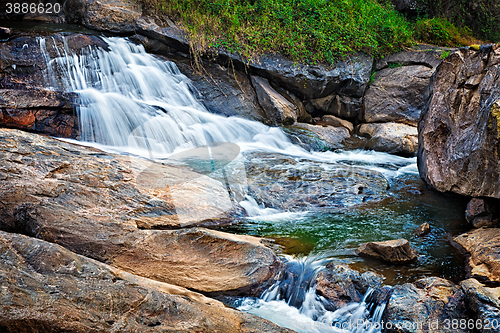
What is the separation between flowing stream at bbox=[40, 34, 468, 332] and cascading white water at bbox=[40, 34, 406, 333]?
2cm

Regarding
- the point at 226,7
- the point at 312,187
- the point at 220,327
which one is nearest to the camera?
the point at 220,327

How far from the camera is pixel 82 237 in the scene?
379 cm

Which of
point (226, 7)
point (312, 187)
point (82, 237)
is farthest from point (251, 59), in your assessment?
point (82, 237)

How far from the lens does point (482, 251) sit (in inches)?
158

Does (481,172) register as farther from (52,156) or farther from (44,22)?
(44,22)

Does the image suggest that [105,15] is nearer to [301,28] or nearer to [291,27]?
[291,27]

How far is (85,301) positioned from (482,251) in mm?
4136

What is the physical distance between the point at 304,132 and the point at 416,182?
9.78 ft

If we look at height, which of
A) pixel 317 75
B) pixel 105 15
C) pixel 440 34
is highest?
pixel 440 34

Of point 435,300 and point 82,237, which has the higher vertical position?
point 435,300

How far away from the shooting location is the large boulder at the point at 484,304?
291cm

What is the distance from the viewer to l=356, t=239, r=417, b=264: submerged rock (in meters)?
4.04

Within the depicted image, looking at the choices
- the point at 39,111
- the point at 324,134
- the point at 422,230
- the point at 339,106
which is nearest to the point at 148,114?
the point at 39,111

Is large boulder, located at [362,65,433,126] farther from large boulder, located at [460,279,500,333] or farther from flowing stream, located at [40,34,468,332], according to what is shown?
large boulder, located at [460,279,500,333]
